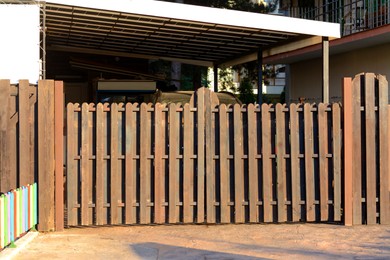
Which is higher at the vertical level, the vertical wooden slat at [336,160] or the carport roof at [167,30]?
the carport roof at [167,30]

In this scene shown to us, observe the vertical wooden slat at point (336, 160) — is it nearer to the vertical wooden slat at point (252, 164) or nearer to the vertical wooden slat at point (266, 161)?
the vertical wooden slat at point (266, 161)

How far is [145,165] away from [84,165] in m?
0.89

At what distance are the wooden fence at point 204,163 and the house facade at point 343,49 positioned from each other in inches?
257

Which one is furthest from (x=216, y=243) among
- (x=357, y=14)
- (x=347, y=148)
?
(x=357, y=14)

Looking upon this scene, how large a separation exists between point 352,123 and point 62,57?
16.4 m

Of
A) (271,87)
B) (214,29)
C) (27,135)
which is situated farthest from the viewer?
(271,87)

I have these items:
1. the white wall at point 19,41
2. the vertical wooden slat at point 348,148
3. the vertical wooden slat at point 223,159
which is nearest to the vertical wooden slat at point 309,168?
the vertical wooden slat at point 348,148

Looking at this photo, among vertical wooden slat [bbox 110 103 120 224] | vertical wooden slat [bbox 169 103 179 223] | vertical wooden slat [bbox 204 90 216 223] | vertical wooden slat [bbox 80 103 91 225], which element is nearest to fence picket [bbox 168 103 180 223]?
vertical wooden slat [bbox 169 103 179 223]

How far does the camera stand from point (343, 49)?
19.6 meters

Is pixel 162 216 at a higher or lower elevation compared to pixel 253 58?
lower

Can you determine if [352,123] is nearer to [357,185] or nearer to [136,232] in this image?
[357,185]

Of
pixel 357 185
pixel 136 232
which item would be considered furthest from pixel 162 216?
pixel 357 185

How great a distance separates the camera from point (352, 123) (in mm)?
10172

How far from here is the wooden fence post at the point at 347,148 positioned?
33.2 feet
